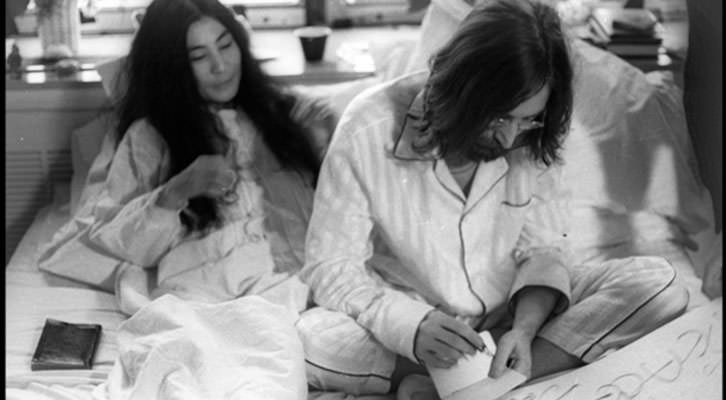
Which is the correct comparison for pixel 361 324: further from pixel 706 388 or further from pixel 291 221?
pixel 706 388

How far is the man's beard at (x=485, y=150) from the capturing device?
117 cm

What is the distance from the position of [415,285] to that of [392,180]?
0.13m

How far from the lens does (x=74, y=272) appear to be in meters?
1.30

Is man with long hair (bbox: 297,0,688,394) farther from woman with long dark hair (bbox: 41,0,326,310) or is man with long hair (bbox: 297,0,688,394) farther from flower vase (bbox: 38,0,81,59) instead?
flower vase (bbox: 38,0,81,59)

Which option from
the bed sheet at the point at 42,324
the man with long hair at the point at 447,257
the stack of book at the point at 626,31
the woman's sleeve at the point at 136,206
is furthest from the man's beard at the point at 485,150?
the bed sheet at the point at 42,324

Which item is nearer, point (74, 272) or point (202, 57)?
point (202, 57)

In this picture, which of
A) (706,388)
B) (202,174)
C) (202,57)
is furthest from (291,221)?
(706,388)

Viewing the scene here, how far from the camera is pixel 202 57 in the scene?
1.20 meters

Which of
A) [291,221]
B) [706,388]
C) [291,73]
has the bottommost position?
[706,388]

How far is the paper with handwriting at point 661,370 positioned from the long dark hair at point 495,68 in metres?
0.28

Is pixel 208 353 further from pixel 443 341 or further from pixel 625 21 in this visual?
pixel 625 21

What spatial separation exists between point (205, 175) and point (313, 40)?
20cm

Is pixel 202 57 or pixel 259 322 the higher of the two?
pixel 202 57

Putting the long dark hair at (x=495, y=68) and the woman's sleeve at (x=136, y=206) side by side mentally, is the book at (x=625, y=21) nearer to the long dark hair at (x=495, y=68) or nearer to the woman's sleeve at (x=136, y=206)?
the long dark hair at (x=495, y=68)
